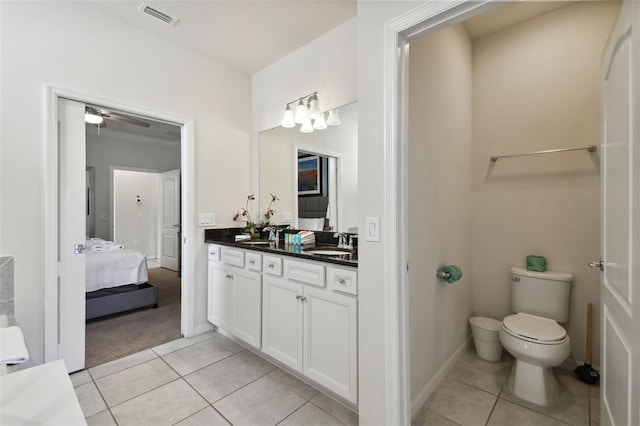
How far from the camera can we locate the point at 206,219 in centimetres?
281

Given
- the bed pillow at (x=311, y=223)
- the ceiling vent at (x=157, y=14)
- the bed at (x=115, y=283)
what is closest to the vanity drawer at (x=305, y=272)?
the bed pillow at (x=311, y=223)

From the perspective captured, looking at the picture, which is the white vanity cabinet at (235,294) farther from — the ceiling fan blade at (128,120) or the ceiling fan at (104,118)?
the ceiling fan blade at (128,120)

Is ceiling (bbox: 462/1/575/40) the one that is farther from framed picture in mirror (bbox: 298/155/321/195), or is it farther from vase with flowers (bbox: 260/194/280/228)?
vase with flowers (bbox: 260/194/280/228)

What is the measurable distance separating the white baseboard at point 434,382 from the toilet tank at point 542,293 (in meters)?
0.54

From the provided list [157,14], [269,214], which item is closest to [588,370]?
[269,214]

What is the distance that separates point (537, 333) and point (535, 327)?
0.10 metres

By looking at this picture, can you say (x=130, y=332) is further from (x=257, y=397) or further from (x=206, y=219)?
(x=257, y=397)

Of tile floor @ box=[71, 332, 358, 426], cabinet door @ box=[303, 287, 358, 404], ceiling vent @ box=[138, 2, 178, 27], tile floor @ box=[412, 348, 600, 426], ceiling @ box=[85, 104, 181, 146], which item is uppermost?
ceiling vent @ box=[138, 2, 178, 27]

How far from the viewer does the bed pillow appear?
251cm

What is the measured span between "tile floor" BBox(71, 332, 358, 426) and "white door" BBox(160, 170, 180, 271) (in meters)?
3.60

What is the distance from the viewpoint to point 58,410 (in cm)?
68

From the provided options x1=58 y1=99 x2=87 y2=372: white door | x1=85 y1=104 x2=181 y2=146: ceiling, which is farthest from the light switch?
x1=85 y1=104 x2=181 y2=146: ceiling

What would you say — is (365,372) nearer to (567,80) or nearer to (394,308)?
(394,308)

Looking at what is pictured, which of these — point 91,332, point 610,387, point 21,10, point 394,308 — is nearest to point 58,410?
point 394,308
